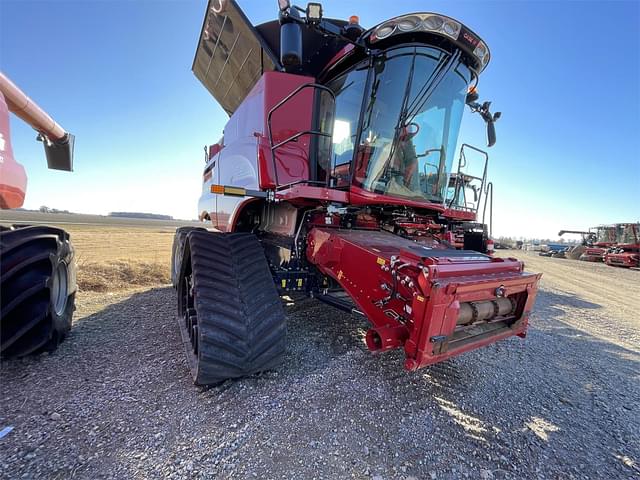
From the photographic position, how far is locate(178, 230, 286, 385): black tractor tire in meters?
2.27

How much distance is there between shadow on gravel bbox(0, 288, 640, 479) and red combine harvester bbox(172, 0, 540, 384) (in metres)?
0.35

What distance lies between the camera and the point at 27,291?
7.82 feet

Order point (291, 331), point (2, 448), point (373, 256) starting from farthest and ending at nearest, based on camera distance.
→ point (291, 331), point (373, 256), point (2, 448)

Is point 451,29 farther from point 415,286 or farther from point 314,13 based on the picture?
point 415,286

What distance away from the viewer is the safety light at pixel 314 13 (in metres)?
2.60

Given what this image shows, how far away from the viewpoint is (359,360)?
3088 mm

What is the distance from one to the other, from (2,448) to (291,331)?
2473 mm

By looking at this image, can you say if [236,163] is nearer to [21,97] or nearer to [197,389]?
[21,97]

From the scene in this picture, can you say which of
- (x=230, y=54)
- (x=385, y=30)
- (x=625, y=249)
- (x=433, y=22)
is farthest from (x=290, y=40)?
(x=625, y=249)

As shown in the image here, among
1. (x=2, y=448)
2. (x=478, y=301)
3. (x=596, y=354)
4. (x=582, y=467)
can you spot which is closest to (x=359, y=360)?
(x=478, y=301)

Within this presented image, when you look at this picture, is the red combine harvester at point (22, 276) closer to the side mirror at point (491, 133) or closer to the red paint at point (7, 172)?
the red paint at point (7, 172)

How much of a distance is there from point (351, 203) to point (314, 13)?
1.66m

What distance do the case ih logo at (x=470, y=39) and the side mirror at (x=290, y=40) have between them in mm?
1725

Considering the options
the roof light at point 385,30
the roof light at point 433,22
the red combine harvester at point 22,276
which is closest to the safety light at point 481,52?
the roof light at point 433,22
